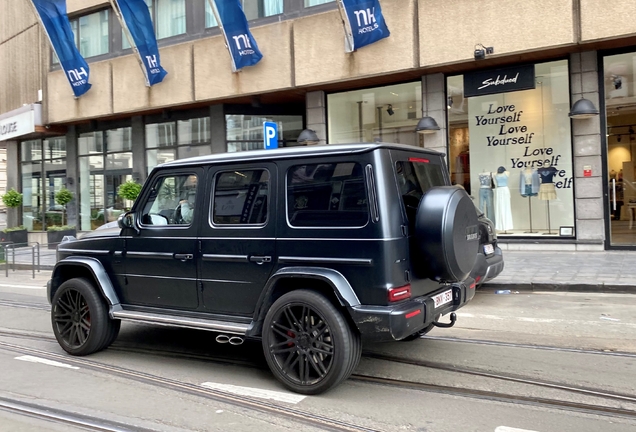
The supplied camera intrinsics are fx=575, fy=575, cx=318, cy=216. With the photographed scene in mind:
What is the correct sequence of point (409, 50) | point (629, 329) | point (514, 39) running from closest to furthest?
point (629, 329) < point (514, 39) < point (409, 50)

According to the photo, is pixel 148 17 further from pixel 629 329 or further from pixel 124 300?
pixel 629 329

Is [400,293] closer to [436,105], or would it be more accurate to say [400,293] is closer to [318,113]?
[436,105]

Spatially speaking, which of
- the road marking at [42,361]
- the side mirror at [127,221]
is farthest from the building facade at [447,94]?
the road marking at [42,361]

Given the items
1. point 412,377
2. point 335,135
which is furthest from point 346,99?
point 412,377

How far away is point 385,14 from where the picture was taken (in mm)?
14023

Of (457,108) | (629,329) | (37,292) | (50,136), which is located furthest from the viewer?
(50,136)

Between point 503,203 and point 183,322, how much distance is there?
10.9m

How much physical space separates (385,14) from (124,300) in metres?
10.6

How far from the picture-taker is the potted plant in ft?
71.7

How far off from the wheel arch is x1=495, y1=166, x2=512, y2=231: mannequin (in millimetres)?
10697

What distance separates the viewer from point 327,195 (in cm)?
483

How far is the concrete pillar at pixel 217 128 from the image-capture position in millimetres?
18500

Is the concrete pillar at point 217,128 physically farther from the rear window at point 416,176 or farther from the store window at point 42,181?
the rear window at point 416,176

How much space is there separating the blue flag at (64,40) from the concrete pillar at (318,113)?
821 centimetres
